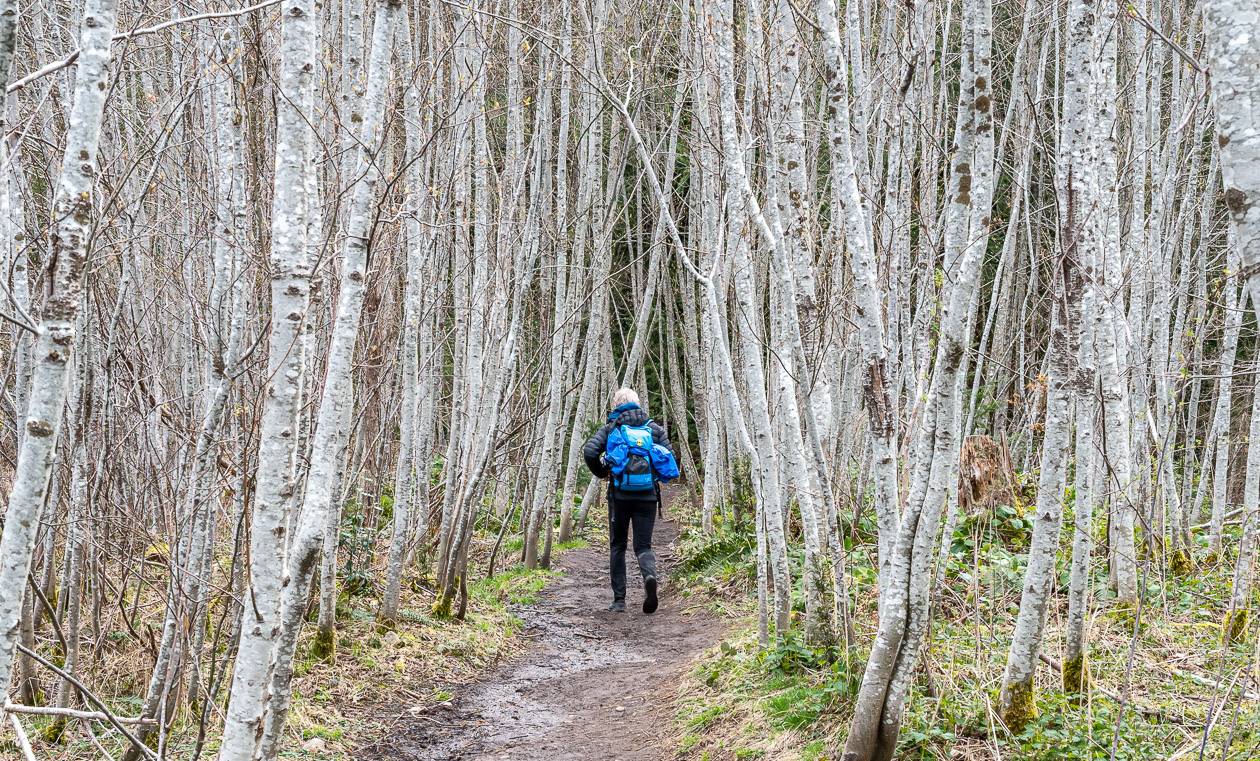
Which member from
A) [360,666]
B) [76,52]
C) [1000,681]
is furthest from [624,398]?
[76,52]

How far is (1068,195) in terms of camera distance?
3.52 m

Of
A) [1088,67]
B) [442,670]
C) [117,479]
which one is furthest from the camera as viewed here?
[442,670]

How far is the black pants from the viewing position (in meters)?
7.95

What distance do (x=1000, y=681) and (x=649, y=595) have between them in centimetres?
451

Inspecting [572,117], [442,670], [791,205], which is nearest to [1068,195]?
[791,205]

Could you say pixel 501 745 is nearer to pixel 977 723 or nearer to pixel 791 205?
pixel 977 723

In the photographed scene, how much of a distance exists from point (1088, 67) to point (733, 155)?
2192 millimetres

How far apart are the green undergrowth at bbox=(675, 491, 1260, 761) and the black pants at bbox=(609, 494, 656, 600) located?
1.62 meters

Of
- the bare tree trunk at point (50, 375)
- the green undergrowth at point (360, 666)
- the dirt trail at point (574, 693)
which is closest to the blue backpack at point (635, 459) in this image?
the dirt trail at point (574, 693)

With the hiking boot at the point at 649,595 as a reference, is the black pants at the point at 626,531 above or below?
above

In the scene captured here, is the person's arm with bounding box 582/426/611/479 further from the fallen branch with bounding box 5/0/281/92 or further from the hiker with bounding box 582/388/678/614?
the fallen branch with bounding box 5/0/281/92

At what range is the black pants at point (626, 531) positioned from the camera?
313 inches

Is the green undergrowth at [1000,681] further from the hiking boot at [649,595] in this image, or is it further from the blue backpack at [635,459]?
the blue backpack at [635,459]

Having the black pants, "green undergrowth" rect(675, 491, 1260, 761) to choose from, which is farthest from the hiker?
"green undergrowth" rect(675, 491, 1260, 761)
